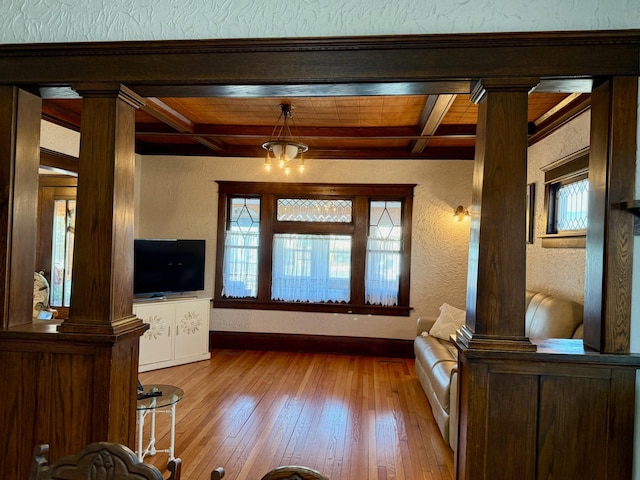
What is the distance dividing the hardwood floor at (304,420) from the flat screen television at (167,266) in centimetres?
98

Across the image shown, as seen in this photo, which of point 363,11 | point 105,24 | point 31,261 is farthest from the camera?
point 31,261

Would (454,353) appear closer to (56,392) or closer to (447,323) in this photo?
(447,323)

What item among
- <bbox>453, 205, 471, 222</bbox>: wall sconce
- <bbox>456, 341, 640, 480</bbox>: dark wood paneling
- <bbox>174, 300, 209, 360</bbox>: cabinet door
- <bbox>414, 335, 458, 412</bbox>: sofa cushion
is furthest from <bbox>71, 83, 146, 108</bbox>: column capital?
<bbox>453, 205, 471, 222</bbox>: wall sconce

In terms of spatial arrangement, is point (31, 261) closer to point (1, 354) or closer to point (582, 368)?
point (1, 354)

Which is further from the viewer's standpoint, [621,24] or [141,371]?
[141,371]

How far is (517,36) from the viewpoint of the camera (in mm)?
1896

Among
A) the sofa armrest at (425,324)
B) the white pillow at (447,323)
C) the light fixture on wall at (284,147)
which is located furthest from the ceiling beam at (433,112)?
the sofa armrest at (425,324)

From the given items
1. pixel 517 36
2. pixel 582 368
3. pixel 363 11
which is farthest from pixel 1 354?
pixel 517 36

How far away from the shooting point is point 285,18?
2062 millimetres

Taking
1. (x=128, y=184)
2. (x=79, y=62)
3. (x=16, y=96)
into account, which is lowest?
(x=128, y=184)

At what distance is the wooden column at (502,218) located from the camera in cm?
190

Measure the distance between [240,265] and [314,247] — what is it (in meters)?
1.05

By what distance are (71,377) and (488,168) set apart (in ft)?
7.22

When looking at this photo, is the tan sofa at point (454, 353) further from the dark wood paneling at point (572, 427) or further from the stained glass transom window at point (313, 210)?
the stained glass transom window at point (313, 210)
